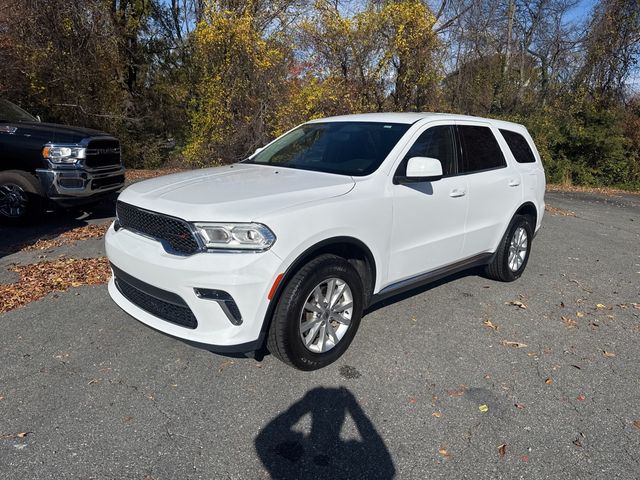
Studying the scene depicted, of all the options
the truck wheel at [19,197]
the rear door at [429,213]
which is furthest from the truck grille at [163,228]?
the truck wheel at [19,197]

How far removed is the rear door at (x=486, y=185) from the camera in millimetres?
4496

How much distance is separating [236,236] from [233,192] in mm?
442

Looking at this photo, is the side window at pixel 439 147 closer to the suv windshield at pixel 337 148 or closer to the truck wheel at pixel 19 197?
the suv windshield at pixel 337 148

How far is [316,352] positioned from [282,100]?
35.5 feet

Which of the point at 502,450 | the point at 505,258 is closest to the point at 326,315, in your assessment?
the point at 502,450

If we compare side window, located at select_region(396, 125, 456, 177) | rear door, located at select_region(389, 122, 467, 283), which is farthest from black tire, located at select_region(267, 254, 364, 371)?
side window, located at select_region(396, 125, 456, 177)

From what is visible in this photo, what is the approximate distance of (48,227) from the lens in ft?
23.7

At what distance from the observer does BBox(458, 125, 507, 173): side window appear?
14.8ft

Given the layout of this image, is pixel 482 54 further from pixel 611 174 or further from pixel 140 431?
pixel 140 431

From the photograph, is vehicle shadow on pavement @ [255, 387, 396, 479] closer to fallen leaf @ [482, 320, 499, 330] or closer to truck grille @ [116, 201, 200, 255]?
truck grille @ [116, 201, 200, 255]

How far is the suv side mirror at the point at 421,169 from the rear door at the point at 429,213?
0.10 m

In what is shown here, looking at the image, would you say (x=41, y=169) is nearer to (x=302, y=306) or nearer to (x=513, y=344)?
(x=302, y=306)

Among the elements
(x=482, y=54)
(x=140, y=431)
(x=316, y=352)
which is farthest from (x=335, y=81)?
(x=482, y=54)

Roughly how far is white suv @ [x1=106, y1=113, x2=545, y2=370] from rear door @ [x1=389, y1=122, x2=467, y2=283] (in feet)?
0.04
